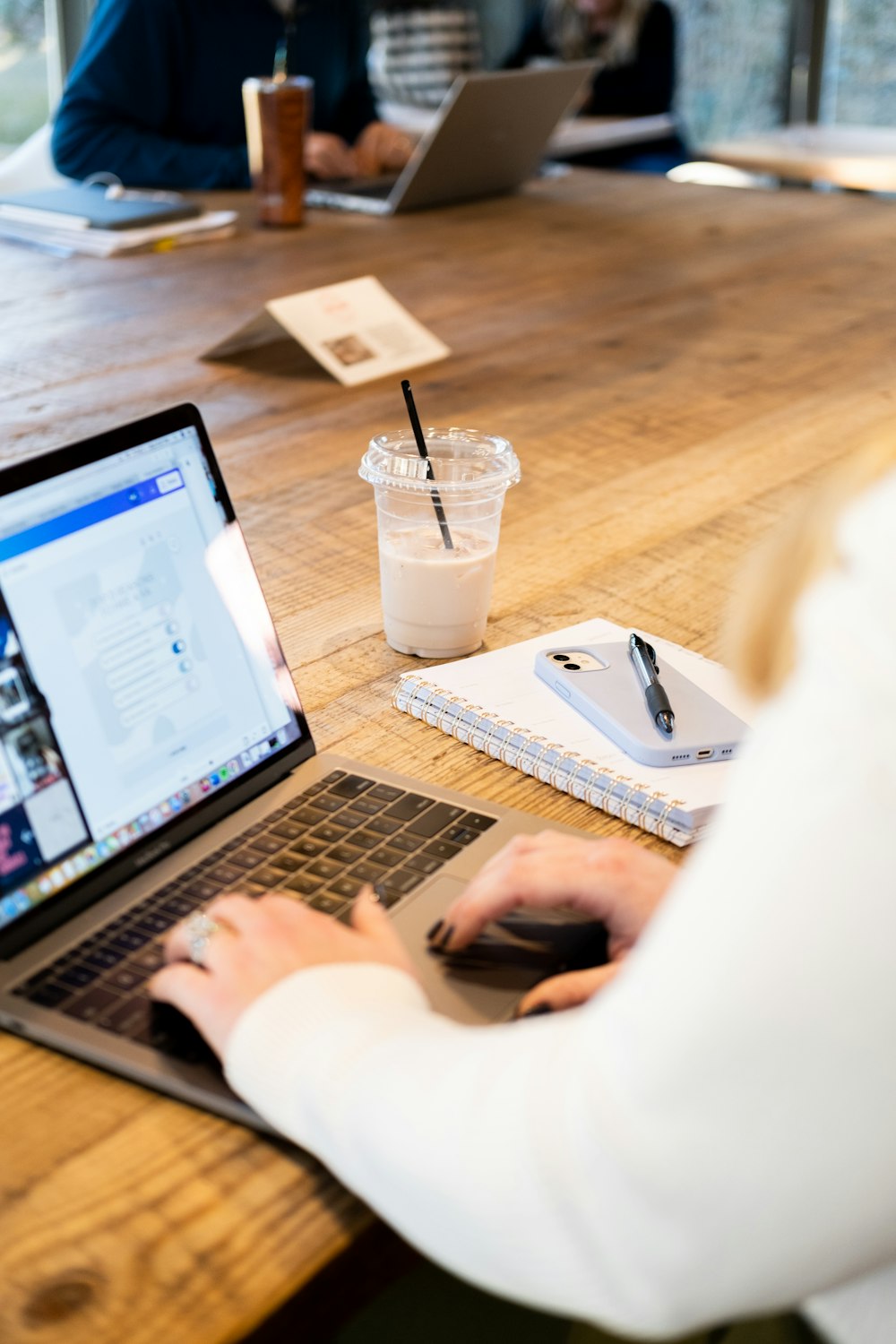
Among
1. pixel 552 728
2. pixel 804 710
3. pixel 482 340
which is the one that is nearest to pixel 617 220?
pixel 482 340

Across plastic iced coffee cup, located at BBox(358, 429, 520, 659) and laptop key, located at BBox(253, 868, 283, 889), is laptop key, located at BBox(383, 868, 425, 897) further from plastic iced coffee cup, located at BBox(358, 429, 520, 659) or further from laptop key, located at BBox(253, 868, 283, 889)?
plastic iced coffee cup, located at BBox(358, 429, 520, 659)

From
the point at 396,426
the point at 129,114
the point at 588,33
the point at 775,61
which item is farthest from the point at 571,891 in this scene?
the point at 775,61

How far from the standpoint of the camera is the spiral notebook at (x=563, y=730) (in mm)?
899

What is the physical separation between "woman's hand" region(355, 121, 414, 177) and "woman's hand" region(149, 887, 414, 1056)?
2.47m

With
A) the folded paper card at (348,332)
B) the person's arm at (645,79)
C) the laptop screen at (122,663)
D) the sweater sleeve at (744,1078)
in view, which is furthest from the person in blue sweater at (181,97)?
the sweater sleeve at (744,1078)

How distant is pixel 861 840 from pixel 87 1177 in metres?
0.36

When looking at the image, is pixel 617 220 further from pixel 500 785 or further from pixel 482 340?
pixel 500 785

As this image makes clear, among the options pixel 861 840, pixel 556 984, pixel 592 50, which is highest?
pixel 861 840

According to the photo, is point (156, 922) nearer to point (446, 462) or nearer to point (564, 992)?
point (564, 992)

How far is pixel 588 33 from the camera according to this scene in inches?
185

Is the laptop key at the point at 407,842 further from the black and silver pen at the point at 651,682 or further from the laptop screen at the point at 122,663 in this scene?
the black and silver pen at the point at 651,682

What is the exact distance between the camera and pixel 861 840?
476 mm

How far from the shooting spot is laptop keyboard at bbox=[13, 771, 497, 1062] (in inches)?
27.4

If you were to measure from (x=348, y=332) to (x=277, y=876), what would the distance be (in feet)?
3.83
